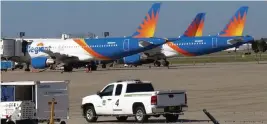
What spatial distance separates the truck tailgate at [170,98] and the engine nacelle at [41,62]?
161 feet

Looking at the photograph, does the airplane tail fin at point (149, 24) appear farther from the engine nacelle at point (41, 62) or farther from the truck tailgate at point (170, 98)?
the truck tailgate at point (170, 98)

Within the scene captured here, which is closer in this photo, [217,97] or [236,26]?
[217,97]

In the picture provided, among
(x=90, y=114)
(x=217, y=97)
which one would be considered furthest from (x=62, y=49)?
(x=90, y=114)

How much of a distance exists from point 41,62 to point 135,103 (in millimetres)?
48888

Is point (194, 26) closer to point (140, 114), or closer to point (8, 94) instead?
point (140, 114)

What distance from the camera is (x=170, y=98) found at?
25.6 meters

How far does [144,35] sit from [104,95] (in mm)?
57472

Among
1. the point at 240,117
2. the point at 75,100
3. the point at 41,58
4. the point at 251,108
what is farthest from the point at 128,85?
the point at 41,58

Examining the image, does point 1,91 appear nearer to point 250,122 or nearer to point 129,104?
point 129,104

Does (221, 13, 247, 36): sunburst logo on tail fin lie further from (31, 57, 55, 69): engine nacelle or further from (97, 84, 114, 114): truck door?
(97, 84, 114, 114): truck door

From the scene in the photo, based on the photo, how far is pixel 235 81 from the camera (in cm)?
5088

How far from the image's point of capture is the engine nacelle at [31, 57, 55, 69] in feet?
242

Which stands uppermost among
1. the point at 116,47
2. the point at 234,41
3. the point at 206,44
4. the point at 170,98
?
the point at 234,41

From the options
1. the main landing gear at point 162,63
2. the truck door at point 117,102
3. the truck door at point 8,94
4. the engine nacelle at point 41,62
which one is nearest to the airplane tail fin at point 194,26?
the main landing gear at point 162,63
